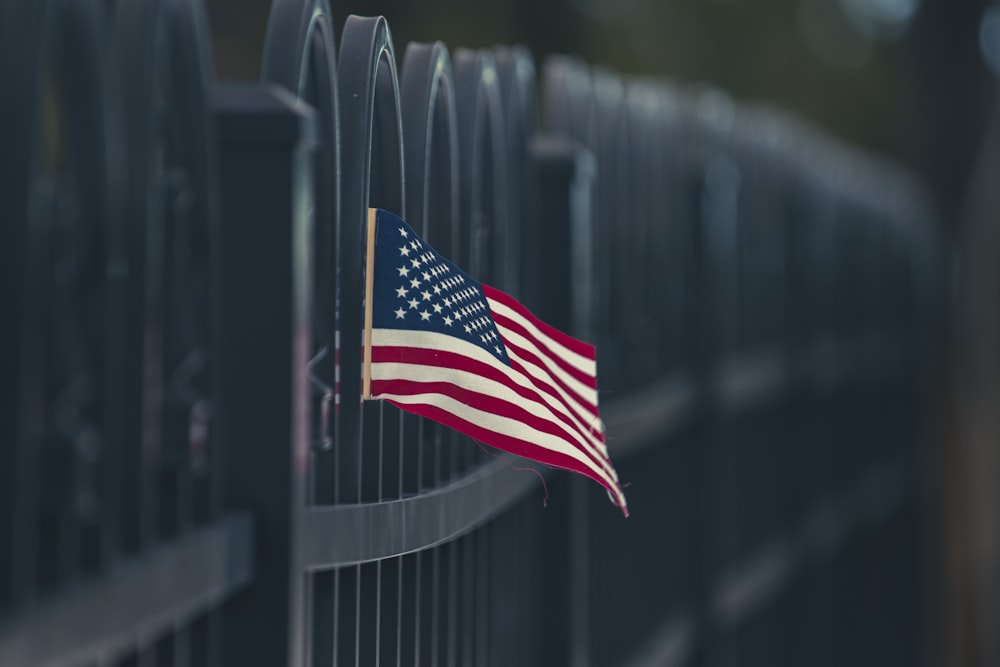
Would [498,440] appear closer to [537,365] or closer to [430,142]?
[537,365]

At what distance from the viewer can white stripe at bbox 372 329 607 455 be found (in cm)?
267

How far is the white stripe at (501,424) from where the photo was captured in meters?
2.73

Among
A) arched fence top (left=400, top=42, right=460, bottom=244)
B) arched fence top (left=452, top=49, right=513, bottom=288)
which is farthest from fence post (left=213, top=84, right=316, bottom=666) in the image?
arched fence top (left=452, top=49, right=513, bottom=288)

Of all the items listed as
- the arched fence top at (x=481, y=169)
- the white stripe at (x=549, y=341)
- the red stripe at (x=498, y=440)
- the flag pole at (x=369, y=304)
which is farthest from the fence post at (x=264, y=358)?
the arched fence top at (x=481, y=169)

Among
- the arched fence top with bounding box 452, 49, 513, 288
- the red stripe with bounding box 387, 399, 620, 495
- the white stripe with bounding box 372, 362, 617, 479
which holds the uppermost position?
the arched fence top with bounding box 452, 49, 513, 288

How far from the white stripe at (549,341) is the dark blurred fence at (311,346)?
132 mm

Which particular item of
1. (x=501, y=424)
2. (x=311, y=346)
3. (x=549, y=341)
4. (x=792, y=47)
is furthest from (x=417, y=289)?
(x=792, y=47)

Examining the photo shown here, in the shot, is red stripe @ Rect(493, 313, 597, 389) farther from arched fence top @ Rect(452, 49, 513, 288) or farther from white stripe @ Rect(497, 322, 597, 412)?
arched fence top @ Rect(452, 49, 513, 288)

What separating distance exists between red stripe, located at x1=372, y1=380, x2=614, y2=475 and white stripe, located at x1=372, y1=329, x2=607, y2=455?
0.16 ft

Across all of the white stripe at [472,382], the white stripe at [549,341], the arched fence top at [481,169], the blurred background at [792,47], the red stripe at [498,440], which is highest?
the blurred background at [792,47]

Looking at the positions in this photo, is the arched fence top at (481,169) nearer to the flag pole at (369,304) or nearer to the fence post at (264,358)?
the flag pole at (369,304)

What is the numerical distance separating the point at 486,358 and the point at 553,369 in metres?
0.35

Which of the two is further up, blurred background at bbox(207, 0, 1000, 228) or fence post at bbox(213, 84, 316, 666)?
blurred background at bbox(207, 0, 1000, 228)

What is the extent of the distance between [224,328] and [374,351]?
17.1 inches
